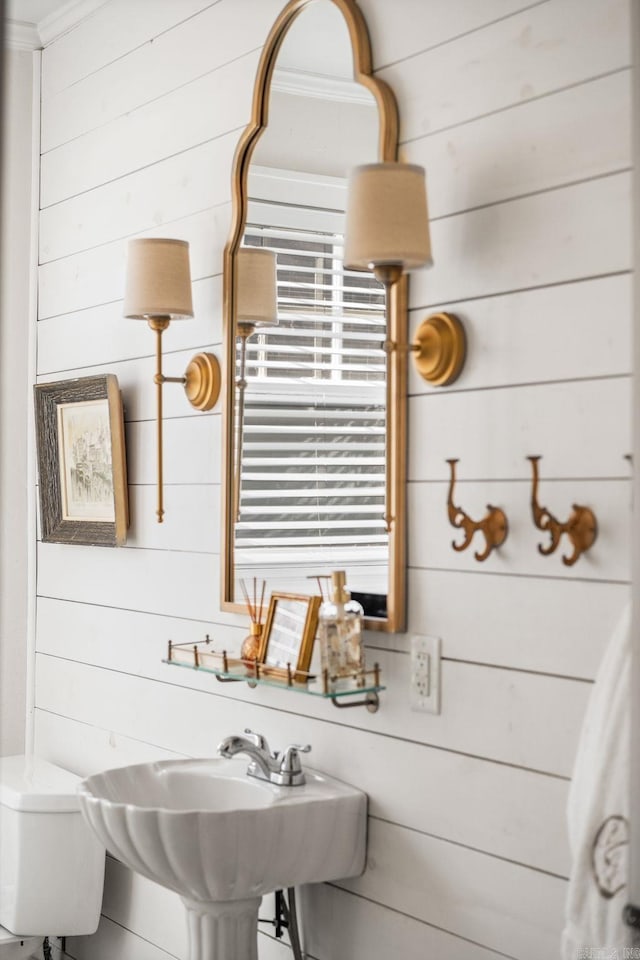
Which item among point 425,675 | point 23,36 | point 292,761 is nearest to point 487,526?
point 425,675

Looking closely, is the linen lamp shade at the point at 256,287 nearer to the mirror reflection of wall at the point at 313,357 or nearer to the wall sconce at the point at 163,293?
the mirror reflection of wall at the point at 313,357

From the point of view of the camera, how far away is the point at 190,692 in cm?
245

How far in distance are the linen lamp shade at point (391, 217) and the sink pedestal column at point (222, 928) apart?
1.17 m

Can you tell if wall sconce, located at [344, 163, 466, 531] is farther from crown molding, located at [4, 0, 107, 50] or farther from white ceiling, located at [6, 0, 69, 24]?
white ceiling, located at [6, 0, 69, 24]

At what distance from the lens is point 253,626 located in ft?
6.98

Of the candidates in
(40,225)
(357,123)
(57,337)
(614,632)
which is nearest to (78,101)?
(40,225)

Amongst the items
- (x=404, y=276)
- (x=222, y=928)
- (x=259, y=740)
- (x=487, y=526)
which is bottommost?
(x=222, y=928)

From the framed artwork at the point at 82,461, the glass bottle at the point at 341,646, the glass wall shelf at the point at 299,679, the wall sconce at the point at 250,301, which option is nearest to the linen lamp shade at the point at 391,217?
the wall sconce at the point at 250,301

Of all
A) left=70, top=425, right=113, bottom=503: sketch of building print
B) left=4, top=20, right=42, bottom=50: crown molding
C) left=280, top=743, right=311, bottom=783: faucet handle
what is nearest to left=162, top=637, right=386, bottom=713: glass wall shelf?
left=280, top=743, right=311, bottom=783: faucet handle

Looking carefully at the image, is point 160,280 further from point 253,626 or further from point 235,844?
point 235,844

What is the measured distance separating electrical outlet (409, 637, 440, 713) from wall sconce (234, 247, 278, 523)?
1.95 ft

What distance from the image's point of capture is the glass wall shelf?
1.83 metres

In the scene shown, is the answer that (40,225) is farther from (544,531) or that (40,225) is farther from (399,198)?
(544,531)

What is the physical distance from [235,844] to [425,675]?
0.43 meters
